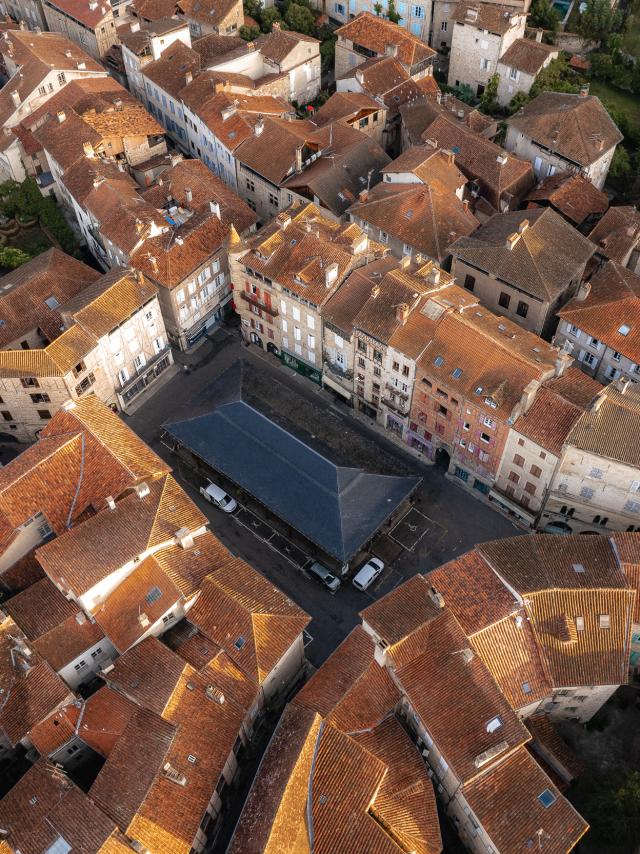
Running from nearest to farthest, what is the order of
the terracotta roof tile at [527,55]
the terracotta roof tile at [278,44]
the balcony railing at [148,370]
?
the balcony railing at [148,370], the terracotta roof tile at [527,55], the terracotta roof tile at [278,44]

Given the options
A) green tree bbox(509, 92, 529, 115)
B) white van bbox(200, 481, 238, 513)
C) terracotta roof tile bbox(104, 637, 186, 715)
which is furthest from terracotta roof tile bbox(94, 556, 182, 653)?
green tree bbox(509, 92, 529, 115)

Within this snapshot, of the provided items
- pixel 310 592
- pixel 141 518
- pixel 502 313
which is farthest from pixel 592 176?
pixel 141 518

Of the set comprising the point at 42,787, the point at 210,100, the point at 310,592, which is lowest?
the point at 310,592

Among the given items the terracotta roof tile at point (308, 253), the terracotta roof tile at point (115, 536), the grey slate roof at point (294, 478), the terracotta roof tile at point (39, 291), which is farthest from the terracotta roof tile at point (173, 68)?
the terracotta roof tile at point (115, 536)

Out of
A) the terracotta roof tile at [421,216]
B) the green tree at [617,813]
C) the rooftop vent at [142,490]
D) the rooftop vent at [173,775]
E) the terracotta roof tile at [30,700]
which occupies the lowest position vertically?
the green tree at [617,813]

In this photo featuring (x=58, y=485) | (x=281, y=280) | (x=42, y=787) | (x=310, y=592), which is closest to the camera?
(x=42, y=787)

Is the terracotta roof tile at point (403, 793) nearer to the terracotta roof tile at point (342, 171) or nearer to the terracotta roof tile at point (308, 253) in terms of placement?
the terracotta roof tile at point (308, 253)

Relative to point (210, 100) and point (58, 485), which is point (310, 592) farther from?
point (210, 100)
